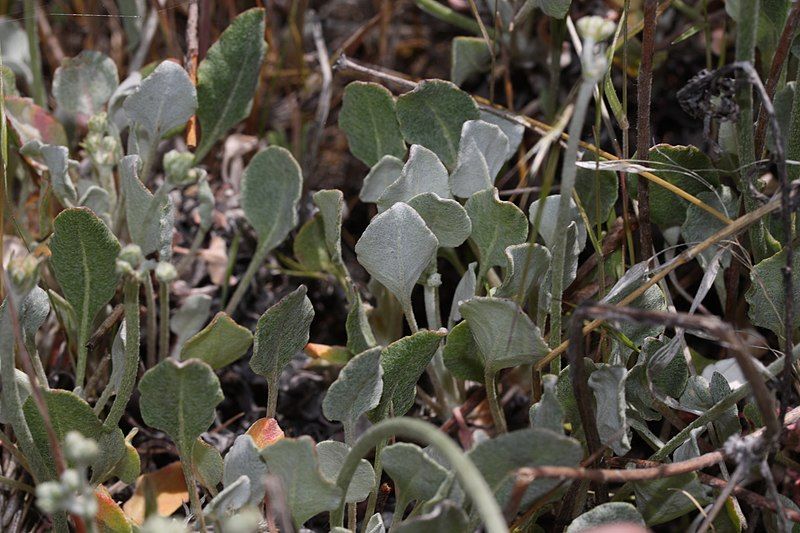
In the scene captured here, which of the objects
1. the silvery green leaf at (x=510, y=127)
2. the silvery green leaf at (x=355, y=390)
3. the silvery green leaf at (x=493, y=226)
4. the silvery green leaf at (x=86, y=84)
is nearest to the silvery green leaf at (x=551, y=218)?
the silvery green leaf at (x=493, y=226)

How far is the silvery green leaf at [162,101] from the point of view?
3.17 feet

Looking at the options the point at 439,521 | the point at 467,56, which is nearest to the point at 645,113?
the point at 467,56

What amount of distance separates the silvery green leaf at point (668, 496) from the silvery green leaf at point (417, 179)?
1.22 feet

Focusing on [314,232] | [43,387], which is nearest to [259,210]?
[314,232]

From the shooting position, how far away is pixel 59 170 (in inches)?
38.5

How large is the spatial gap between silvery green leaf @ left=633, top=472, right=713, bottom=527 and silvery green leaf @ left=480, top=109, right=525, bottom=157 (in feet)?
1.39

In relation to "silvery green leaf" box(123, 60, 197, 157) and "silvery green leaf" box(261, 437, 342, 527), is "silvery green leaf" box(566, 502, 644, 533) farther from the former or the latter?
"silvery green leaf" box(123, 60, 197, 157)

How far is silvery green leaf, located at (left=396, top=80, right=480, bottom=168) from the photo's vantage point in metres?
0.99

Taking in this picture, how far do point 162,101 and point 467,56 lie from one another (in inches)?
16.3

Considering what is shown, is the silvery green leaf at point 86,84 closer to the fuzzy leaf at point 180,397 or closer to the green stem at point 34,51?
the green stem at point 34,51

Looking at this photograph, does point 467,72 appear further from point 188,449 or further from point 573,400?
point 188,449

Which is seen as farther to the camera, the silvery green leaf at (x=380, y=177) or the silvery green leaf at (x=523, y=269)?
the silvery green leaf at (x=380, y=177)

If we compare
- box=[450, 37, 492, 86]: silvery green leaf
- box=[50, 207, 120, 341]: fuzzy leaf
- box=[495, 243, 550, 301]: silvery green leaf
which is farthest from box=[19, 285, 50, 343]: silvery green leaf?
box=[450, 37, 492, 86]: silvery green leaf

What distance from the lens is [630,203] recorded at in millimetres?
1031
